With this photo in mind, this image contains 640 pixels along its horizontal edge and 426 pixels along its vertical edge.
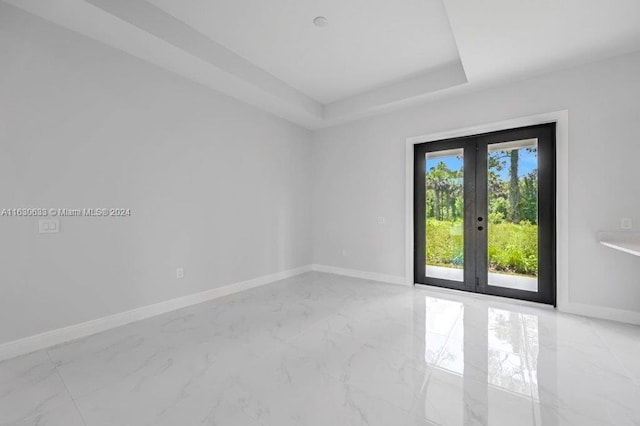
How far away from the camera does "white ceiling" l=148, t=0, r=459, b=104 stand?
8.31ft

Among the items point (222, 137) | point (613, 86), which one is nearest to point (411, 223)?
point (613, 86)

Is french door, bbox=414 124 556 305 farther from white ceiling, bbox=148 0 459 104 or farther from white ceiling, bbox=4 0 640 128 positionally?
white ceiling, bbox=148 0 459 104

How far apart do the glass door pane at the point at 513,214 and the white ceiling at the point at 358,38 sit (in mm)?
958

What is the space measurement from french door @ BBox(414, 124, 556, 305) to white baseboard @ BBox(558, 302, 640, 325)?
7.5 inches

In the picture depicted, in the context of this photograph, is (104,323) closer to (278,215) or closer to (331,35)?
(278,215)

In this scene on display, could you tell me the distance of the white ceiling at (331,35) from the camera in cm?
253

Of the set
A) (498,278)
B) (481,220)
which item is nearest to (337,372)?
(498,278)

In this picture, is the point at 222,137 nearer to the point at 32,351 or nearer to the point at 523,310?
the point at 32,351

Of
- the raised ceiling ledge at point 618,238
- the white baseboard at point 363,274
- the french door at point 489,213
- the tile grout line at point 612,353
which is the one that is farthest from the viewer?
the white baseboard at point 363,274

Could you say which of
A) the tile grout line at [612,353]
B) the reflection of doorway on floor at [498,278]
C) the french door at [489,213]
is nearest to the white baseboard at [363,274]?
the french door at [489,213]

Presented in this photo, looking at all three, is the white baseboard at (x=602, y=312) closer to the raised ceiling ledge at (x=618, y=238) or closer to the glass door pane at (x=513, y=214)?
the glass door pane at (x=513, y=214)

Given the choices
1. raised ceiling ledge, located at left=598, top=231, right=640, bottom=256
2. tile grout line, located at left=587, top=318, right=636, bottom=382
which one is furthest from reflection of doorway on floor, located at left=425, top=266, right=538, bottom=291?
raised ceiling ledge, located at left=598, top=231, right=640, bottom=256

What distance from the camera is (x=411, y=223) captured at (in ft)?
14.0

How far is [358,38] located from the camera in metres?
2.98
